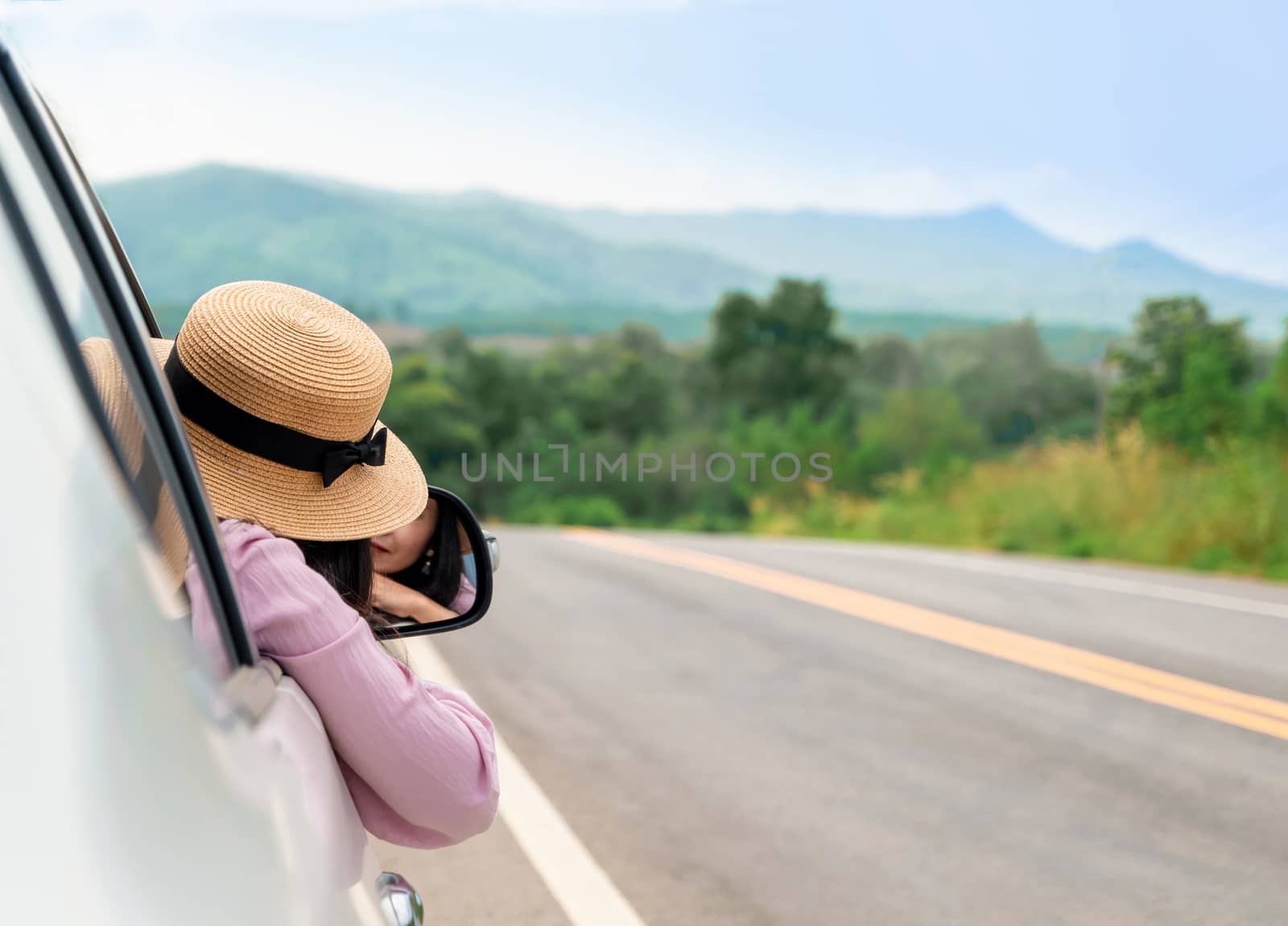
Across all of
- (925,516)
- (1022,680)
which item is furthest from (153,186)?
(1022,680)

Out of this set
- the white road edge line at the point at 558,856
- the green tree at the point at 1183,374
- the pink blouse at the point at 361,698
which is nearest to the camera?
the pink blouse at the point at 361,698

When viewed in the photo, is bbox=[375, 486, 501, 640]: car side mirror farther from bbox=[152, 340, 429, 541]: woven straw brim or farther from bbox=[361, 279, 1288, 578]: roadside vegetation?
bbox=[361, 279, 1288, 578]: roadside vegetation

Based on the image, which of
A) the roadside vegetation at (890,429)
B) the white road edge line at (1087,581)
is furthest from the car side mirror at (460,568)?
the roadside vegetation at (890,429)

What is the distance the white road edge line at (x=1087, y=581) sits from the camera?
9.50 m

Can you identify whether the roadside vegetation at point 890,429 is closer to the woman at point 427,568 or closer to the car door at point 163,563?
the woman at point 427,568

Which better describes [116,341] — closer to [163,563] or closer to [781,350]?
[163,563]

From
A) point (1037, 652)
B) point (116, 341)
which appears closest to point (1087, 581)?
point (1037, 652)

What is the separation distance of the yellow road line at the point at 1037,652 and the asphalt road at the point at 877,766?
10cm

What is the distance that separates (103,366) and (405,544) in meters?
0.92

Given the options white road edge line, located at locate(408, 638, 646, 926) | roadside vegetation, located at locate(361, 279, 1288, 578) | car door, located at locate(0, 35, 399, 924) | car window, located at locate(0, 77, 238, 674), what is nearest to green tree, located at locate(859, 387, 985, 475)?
roadside vegetation, located at locate(361, 279, 1288, 578)

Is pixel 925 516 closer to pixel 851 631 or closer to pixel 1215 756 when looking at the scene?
pixel 851 631

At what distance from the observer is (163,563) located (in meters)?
1.05
